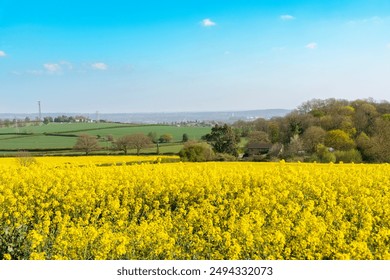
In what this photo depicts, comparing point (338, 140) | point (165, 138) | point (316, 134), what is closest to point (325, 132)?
point (316, 134)

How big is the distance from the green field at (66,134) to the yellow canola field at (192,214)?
22827mm

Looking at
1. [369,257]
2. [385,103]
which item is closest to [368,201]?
[369,257]

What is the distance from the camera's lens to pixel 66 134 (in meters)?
38.0

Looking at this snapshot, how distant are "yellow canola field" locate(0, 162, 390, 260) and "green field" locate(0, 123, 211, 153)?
22827 mm

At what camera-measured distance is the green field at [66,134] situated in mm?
33250

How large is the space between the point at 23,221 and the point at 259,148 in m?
29.6

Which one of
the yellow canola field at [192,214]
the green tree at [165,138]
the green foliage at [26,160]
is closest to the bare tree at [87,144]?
the green tree at [165,138]

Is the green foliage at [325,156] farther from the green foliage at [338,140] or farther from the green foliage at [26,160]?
the green foliage at [26,160]

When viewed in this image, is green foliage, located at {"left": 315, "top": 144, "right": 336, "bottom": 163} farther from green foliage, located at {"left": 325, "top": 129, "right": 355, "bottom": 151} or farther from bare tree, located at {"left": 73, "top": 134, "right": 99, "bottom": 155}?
bare tree, located at {"left": 73, "top": 134, "right": 99, "bottom": 155}

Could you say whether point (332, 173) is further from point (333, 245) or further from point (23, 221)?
point (23, 221)

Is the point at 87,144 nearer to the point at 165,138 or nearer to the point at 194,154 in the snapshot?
the point at 165,138

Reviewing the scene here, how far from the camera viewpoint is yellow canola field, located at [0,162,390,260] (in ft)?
17.9

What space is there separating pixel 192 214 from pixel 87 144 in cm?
2588
